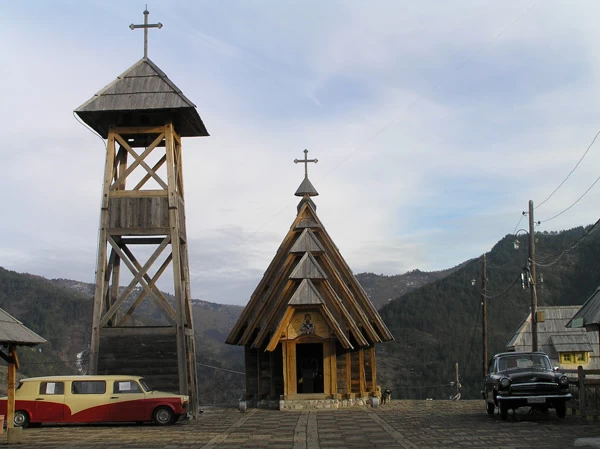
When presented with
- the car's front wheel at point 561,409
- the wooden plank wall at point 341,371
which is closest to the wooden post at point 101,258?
the wooden plank wall at point 341,371

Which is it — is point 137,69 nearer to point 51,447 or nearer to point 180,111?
point 180,111

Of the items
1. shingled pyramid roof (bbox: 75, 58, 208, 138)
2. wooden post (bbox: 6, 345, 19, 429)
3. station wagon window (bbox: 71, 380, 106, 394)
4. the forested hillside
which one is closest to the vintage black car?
station wagon window (bbox: 71, 380, 106, 394)

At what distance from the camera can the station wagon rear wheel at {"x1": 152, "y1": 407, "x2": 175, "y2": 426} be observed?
2264cm

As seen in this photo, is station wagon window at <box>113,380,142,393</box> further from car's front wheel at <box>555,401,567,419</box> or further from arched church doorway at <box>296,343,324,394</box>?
arched church doorway at <box>296,343,324,394</box>

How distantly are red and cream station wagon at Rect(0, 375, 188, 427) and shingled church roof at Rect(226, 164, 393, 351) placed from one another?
267 inches

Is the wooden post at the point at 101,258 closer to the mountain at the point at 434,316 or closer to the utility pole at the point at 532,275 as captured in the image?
the utility pole at the point at 532,275

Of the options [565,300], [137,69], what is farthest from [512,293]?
[137,69]

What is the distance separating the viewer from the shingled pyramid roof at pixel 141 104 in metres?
26.7

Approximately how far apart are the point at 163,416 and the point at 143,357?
3712 mm

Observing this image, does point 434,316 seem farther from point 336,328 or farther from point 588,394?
A: point 588,394

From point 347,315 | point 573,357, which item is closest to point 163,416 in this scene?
point 347,315

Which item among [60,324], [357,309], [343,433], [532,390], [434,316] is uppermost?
[60,324]

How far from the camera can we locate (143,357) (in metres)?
26.0

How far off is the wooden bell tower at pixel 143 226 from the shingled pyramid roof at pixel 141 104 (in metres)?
0.03
